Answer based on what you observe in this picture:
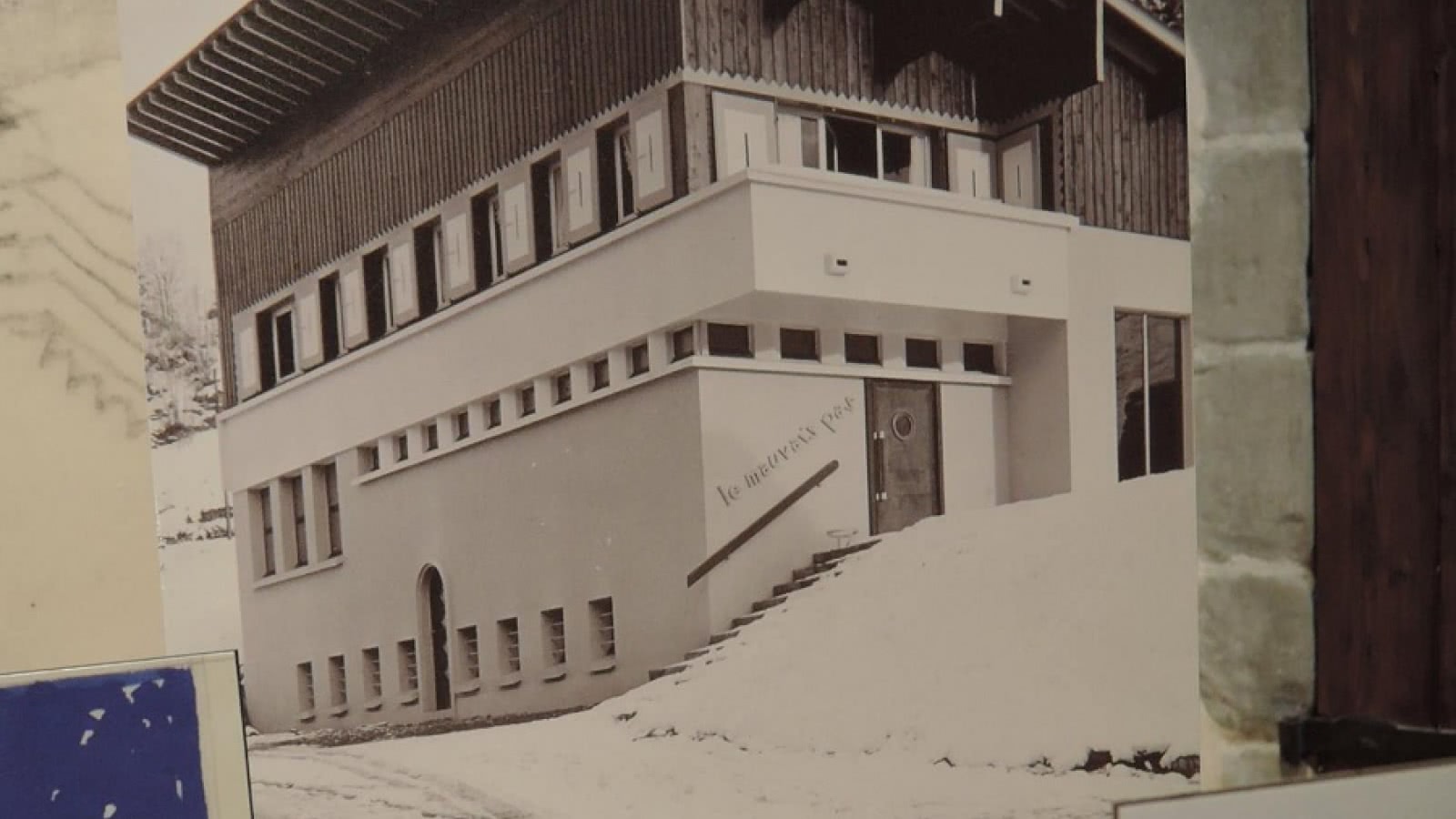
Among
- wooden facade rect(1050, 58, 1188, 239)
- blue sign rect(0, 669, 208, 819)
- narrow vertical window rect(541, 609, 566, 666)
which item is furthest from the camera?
wooden facade rect(1050, 58, 1188, 239)

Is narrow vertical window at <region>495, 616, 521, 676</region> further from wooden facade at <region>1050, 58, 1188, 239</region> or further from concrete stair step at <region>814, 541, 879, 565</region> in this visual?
wooden facade at <region>1050, 58, 1188, 239</region>

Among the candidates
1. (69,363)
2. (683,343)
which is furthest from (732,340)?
(69,363)

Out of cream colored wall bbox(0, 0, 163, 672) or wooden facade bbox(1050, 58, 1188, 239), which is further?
wooden facade bbox(1050, 58, 1188, 239)

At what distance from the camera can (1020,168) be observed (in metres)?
1.70

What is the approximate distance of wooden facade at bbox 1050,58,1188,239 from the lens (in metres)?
1.66

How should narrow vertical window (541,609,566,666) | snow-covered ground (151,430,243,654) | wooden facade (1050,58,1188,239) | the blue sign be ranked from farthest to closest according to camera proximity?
wooden facade (1050,58,1188,239)
narrow vertical window (541,609,566,666)
snow-covered ground (151,430,243,654)
the blue sign

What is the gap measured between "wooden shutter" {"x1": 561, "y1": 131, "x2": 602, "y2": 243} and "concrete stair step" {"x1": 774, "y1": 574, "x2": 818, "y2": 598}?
0.54 m

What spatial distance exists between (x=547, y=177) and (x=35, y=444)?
0.71 meters

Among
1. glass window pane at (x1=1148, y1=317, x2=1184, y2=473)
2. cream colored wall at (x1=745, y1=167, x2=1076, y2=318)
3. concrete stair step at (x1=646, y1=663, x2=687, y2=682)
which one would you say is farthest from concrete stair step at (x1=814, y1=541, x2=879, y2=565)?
glass window pane at (x1=1148, y1=317, x2=1184, y2=473)

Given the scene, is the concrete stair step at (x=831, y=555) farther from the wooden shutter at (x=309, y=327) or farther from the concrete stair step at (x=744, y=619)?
the wooden shutter at (x=309, y=327)

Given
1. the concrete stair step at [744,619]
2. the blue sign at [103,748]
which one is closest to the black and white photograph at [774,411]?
the concrete stair step at [744,619]

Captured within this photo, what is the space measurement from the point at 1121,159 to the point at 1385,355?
17.5 inches

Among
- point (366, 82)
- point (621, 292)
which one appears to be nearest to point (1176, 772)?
point (621, 292)

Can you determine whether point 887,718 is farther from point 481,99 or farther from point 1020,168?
point 481,99
